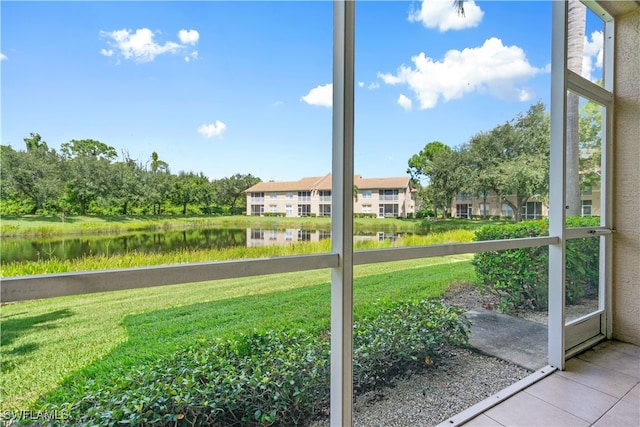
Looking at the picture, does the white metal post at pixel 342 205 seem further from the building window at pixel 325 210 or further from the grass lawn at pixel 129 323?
the grass lawn at pixel 129 323

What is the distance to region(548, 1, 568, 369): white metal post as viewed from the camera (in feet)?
7.23

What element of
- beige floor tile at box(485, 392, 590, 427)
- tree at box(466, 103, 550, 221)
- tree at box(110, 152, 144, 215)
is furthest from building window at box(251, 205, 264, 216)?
tree at box(466, 103, 550, 221)

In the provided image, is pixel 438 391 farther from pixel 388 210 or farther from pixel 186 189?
pixel 186 189

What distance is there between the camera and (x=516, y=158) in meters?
2.64

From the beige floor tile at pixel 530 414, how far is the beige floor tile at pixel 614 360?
0.92 metres

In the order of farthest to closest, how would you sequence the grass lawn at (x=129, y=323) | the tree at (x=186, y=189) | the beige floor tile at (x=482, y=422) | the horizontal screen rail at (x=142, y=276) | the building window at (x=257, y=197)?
the beige floor tile at (x=482, y=422)
the building window at (x=257, y=197)
the tree at (x=186, y=189)
the grass lawn at (x=129, y=323)
the horizontal screen rail at (x=142, y=276)

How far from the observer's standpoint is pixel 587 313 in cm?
273

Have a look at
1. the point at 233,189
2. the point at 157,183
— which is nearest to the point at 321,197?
the point at 233,189

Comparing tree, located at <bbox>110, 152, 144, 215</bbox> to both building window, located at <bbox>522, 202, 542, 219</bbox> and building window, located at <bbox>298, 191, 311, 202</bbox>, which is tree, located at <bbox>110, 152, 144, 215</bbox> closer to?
building window, located at <bbox>298, 191, 311, 202</bbox>

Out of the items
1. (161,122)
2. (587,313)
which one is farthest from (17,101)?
(587,313)

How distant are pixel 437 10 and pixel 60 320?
2.80 meters

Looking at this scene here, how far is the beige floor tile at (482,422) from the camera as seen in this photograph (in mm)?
1677

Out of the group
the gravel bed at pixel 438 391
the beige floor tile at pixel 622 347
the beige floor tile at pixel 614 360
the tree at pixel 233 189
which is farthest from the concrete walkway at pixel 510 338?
the tree at pixel 233 189

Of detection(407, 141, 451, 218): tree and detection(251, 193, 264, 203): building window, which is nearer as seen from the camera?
detection(251, 193, 264, 203): building window
